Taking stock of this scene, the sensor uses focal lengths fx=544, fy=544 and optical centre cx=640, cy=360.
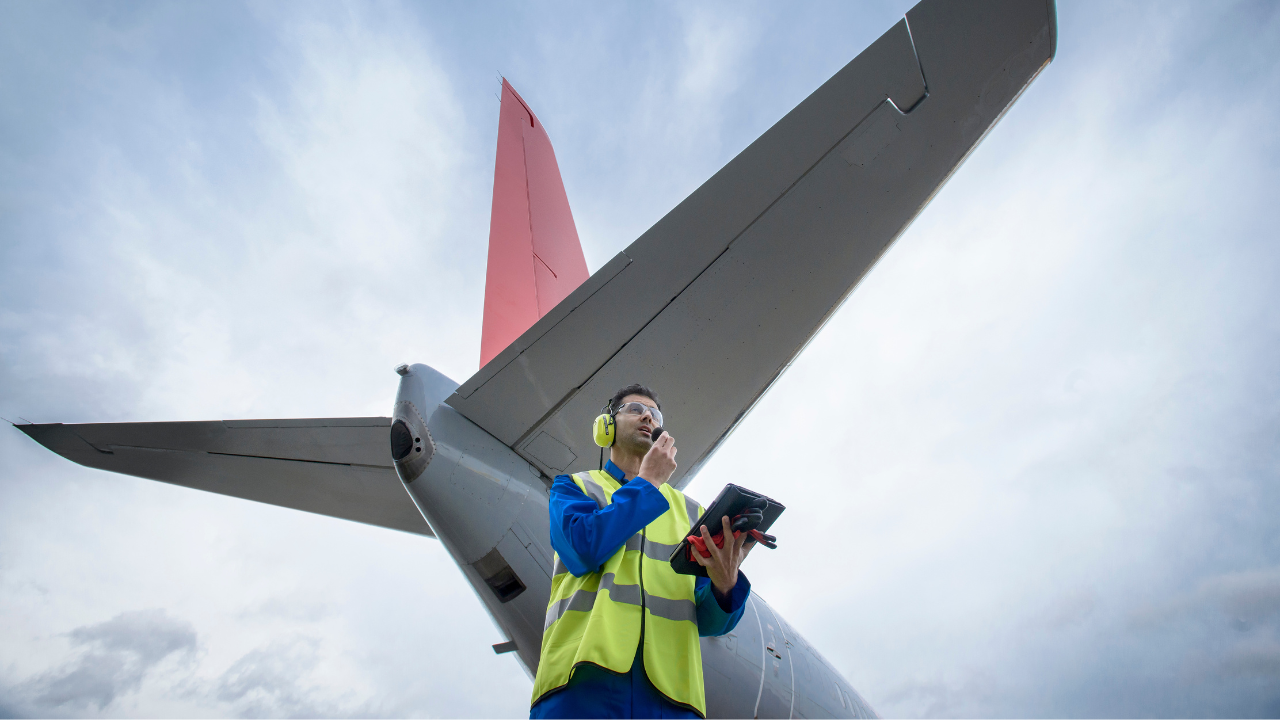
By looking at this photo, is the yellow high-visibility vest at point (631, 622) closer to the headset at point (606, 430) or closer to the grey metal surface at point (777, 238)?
the headset at point (606, 430)

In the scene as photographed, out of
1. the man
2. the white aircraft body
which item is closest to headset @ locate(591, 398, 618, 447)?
the man

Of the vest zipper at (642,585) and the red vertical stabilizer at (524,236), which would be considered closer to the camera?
the vest zipper at (642,585)

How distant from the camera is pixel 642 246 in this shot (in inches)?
102

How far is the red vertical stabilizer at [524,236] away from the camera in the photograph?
462 centimetres

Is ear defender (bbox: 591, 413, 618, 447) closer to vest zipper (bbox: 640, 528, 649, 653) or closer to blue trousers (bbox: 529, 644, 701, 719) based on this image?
vest zipper (bbox: 640, 528, 649, 653)

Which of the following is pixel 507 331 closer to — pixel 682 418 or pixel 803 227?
pixel 682 418

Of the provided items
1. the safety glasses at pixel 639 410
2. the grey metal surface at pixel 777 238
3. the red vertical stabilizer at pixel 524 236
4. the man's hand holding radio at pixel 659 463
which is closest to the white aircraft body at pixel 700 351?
the grey metal surface at pixel 777 238

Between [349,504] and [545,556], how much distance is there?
1.73 m

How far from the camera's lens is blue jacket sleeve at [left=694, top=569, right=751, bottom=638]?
1701mm

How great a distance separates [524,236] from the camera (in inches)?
204

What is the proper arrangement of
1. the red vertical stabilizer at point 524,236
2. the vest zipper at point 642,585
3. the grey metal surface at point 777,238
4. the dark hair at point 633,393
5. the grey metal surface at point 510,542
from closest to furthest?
the vest zipper at point 642,585 < the dark hair at point 633,393 < the grey metal surface at point 777,238 < the grey metal surface at point 510,542 < the red vertical stabilizer at point 524,236

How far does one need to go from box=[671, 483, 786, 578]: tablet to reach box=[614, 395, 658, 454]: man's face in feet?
1.71

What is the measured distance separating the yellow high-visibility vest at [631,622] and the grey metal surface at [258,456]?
6.92ft

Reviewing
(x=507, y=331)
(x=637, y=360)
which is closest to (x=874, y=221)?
(x=637, y=360)
